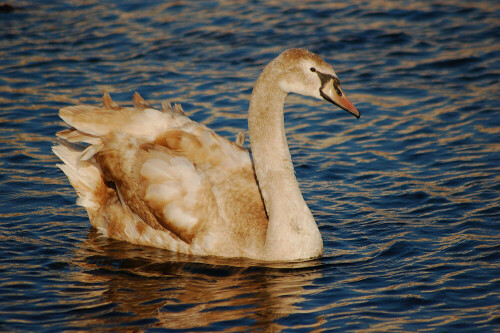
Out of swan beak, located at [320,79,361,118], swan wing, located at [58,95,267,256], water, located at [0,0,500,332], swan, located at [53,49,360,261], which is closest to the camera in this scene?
water, located at [0,0,500,332]

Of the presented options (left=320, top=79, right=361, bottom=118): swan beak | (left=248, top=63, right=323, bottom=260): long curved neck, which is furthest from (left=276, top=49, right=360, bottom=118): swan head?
(left=248, top=63, right=323, bottom=260): long curved neck

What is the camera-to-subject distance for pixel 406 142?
11.3 metres

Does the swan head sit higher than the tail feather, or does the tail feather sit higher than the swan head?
the swan head

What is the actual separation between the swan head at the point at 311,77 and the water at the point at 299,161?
1689mm

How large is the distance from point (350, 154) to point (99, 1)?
881 centimetres

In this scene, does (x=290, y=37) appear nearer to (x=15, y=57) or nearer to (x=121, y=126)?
(x=15, y=57)

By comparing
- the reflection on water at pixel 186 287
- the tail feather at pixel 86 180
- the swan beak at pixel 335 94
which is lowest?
the reflection on water at pixel 186 287

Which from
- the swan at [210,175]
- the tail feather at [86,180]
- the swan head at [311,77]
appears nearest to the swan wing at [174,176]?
the swan at [210,175]

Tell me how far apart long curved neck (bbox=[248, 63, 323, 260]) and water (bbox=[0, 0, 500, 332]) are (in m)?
0.26

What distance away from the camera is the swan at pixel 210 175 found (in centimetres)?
801

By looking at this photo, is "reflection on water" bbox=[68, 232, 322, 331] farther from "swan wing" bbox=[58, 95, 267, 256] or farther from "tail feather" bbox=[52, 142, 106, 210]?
"tail feather" bbox=[52, 142, 106, 210]

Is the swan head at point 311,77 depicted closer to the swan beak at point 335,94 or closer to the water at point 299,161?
the swan beak at point 335,94

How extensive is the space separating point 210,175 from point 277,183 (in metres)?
0.77

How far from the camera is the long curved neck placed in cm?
802
